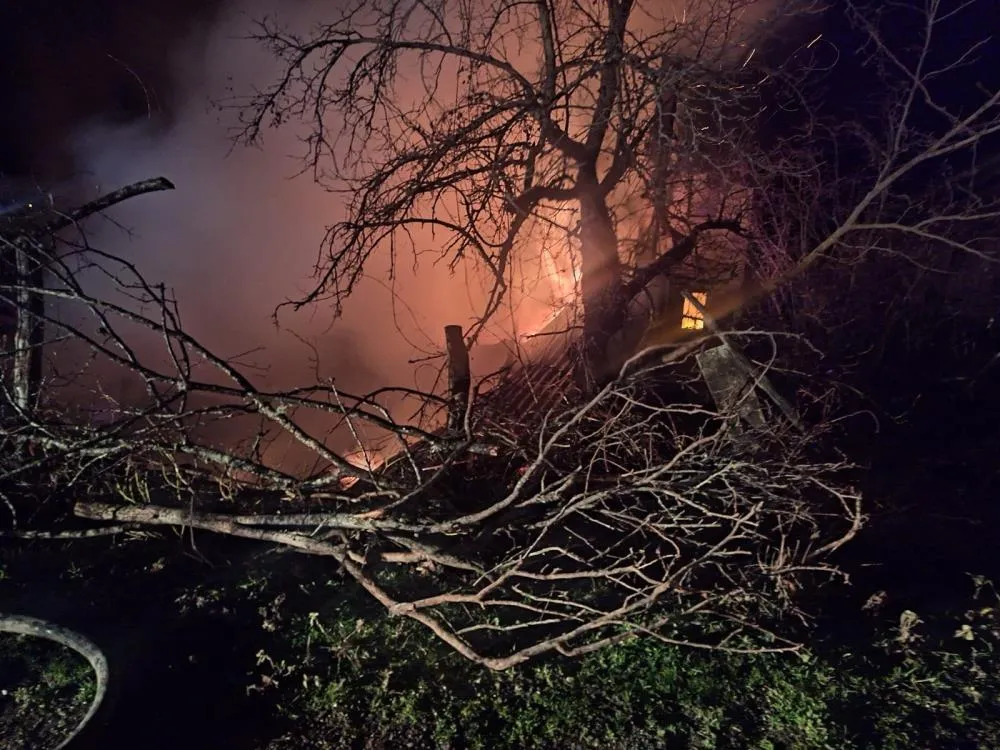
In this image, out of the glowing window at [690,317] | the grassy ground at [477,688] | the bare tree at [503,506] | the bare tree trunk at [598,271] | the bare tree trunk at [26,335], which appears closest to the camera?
the grassy ground at [477,688]

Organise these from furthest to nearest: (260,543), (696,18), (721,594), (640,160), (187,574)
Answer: (640,160) → (696,18) → (260,543) → (187,574) → (721,594)

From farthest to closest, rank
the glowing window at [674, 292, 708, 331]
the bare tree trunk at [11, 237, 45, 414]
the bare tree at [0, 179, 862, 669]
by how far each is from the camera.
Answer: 1. the glowing window at [674, 292, 708, 331]
2. the bare tree trunk at [11, 237, 45, 414]
3. the bare tree at [0, 179, 862, 669]

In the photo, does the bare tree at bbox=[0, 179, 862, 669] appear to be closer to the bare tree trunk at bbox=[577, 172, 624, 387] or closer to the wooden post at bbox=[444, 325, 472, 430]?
the wooden post at bbox=[444, 325, 472, 430]

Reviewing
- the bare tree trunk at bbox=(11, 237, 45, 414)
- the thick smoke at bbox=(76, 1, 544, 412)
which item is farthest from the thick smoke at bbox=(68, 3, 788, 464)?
the bare tree trunk at bbox=(11, 237, 45, 414)

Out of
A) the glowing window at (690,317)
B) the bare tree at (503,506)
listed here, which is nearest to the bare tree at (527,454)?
the bare tree at (503,506)

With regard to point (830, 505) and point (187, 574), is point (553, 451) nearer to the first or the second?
point (830, 505)

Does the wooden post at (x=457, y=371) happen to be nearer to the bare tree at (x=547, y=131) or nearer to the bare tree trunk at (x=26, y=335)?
the bare tree at (x=547, y=131)

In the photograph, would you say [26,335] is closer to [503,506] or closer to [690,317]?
[503,506]

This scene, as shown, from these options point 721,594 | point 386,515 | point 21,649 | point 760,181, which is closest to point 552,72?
point 760,181

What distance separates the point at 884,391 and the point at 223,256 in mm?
9659

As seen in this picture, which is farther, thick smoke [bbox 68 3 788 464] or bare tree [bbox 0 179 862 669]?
thick smoke [bbox 68 3 788 464]

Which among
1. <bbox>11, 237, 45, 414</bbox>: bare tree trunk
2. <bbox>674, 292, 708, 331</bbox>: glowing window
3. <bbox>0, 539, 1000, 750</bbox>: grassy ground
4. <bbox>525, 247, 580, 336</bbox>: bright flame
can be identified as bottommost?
<bbox>0, 539, 1000, 750</bbox>: grassy ground

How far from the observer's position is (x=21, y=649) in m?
4.27

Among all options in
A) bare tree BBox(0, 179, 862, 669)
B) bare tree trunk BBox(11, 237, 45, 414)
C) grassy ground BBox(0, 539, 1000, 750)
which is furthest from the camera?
bare tree trunk BBox(11, 237, 45, 414)
